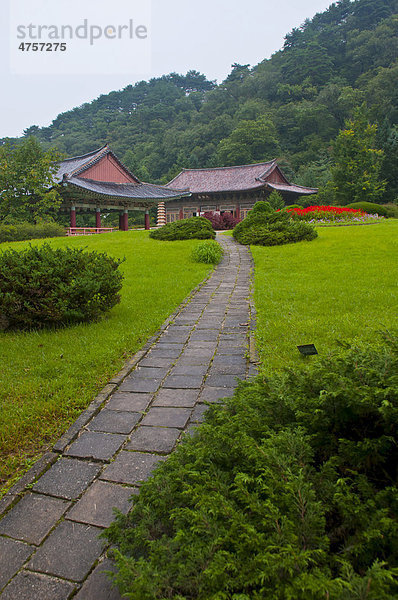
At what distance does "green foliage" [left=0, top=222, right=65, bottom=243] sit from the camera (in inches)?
700

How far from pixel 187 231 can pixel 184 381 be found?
12.5 meters

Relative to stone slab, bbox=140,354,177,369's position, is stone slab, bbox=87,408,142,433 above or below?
below

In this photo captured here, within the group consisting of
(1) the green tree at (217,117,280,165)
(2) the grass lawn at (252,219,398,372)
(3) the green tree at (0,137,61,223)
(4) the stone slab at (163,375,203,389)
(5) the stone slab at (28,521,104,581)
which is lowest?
(5) the stone slab at (28,521,104,581)

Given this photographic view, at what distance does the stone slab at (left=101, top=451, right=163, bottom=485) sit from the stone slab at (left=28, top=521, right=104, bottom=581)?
0.35 meters

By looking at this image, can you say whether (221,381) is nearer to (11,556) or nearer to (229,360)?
(229,360)

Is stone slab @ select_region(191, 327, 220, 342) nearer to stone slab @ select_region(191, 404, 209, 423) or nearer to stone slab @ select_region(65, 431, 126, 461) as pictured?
stone slab @ select_region(191, 404, 209, 423)

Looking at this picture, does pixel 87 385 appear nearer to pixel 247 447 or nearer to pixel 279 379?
pixel 279 379

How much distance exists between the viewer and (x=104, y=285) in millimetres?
5125

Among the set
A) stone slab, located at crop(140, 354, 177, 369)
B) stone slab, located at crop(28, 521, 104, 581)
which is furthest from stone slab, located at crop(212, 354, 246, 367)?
stone slab, located at crop(28, 521, 104, 581)

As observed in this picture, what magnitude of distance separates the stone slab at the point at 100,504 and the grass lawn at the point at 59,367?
52cm

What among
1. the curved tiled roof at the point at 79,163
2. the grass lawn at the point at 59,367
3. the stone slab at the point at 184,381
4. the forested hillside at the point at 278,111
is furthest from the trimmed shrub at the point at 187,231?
the forested hillside at the point at 278,111

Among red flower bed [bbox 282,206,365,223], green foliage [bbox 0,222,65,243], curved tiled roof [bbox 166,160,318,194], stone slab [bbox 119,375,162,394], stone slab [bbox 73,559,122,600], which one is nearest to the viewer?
stone slab [bbox 73,559,122,600]

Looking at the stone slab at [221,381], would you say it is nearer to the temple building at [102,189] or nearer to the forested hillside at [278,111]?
the temple building at [102,189]

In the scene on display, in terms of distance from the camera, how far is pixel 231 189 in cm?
3097
